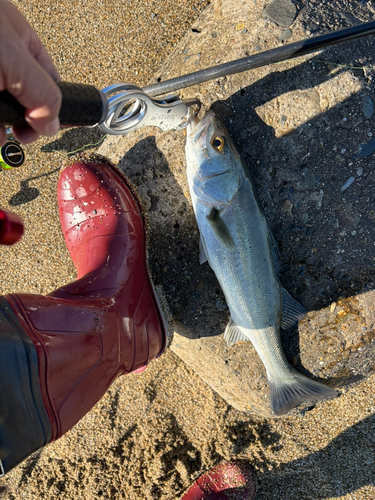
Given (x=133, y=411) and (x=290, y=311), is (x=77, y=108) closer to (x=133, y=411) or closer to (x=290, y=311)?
(x=290, y=311)

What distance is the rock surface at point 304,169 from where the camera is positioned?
248 cm

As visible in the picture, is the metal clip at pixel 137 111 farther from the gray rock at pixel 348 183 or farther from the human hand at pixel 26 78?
the gray rock at pixel 348 183

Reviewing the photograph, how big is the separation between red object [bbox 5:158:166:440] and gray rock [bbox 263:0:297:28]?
1.63 meters

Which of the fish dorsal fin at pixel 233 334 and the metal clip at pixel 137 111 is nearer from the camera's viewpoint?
the metal clip at pixel 137 111

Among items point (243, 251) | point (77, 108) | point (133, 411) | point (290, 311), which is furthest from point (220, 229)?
point (133, 411)

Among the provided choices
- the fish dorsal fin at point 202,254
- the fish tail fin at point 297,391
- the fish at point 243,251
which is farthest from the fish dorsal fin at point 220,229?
the fish tail fin at point 297,391

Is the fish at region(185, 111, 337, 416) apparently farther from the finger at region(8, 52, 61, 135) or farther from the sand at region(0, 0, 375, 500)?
the finger at region(8, 52, 61, 135)

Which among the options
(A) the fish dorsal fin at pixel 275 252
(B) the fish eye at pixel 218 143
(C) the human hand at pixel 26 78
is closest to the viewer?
(C) the human hand at pixel 26 78

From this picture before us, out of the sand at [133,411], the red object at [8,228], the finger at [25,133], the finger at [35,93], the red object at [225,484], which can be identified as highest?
the finger at [35,93]

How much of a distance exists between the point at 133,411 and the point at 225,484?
1024 millimetres

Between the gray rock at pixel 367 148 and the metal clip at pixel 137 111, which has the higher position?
the metal clip at pixel 137 111

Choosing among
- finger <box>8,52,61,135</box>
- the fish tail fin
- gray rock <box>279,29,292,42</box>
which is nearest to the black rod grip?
finger <box>8,52,61,135</box>

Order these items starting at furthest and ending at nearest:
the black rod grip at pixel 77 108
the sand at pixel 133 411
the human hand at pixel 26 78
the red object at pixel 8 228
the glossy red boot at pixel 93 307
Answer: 1. the sand at pixel 133 411
2. the glossy red boot at pixel 93 307
3. the black rod grip at pixel 77 108
4. the human hand at pixel 26 78
5. the red object at pixel 8 228

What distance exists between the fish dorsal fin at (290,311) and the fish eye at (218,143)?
108 cm
